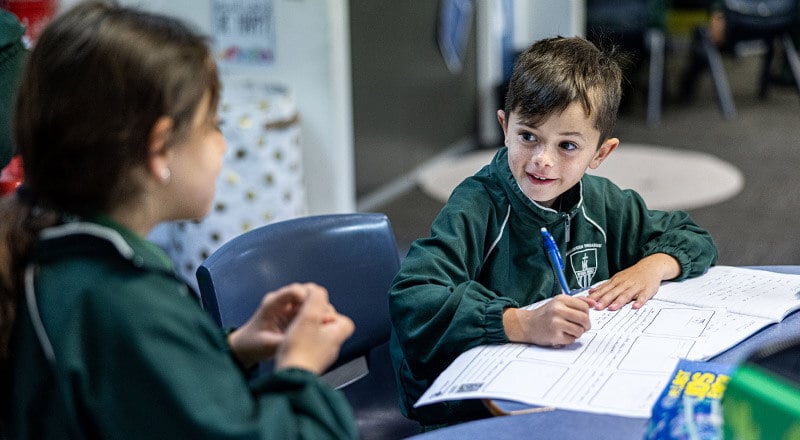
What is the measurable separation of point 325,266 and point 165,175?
76cm

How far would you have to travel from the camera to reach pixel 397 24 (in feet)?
13.8

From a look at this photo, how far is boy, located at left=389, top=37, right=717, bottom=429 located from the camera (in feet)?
4.25

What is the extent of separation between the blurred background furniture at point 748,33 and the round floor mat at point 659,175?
131cm

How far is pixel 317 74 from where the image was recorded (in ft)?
11.5

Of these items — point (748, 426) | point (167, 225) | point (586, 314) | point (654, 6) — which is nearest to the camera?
point (748, 426)

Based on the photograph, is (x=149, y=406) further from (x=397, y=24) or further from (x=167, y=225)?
(x=397, y=24)

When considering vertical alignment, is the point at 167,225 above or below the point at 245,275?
below

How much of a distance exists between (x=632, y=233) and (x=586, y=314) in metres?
0.45

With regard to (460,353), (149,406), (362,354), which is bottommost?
(362,354)

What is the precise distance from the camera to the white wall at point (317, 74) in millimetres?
3461

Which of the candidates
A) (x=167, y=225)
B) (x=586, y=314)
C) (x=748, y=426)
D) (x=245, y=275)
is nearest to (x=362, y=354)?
(x=245, y=275)

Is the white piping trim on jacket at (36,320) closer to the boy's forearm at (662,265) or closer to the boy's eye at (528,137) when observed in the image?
the boy's eye at (528,137)

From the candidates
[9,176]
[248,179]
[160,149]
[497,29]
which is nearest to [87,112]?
[160,149]

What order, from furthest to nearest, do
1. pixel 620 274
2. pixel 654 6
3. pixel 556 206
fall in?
pixel 654 6
pixel 556 206
pixel 620 274
